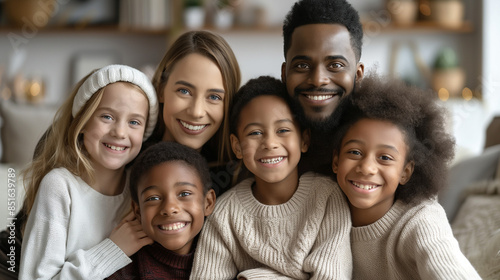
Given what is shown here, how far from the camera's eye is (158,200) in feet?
4.52

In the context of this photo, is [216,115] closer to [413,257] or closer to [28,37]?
[413,257]

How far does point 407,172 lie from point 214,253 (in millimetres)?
577

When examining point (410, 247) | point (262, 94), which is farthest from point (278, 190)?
point (410, 247)

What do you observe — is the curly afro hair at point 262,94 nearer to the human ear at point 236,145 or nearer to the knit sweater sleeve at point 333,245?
the human ear at point 236,145

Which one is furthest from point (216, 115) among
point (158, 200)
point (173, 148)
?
point (158, 200)

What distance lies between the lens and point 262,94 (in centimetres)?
143

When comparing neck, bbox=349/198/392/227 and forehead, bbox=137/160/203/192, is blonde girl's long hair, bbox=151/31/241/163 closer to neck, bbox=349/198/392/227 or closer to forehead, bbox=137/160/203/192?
forehead, bbox=137/160/203/192

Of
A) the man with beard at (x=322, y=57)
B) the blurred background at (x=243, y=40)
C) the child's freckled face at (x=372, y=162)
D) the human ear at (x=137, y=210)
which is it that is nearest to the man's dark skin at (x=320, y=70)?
the man with beard at (x=322, y=57)

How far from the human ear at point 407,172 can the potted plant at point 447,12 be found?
3.07m

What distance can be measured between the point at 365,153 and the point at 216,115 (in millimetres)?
515

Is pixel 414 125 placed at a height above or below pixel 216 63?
below

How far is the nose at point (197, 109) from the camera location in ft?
5.16

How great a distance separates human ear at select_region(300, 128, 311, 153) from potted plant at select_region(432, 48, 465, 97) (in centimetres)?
293

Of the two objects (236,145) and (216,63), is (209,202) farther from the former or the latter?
(216,63)
